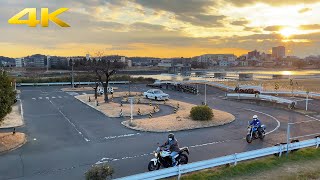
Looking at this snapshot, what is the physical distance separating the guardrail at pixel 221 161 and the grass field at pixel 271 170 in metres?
0.24

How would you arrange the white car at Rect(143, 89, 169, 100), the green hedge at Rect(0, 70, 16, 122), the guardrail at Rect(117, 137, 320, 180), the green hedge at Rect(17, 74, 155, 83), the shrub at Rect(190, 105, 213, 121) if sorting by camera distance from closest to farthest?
the guardrail at Rect(117, 137, 320, 180) → the green hedge at Rect(0, 70, 16, 122) → the shrub at Rect(190, 105, 213, 121) → the white car at Rect(143, 89, 169, 100) → the green hedge at Rect(17, 74, 155, 83)

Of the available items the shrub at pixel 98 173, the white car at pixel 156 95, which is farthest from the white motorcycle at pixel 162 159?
the white car at pixel 156 95

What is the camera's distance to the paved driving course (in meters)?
13.4

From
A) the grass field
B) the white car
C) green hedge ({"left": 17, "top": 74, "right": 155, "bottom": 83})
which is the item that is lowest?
the grass field

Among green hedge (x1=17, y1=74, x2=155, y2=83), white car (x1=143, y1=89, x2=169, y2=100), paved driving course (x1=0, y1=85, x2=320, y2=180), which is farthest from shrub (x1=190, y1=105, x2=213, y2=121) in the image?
green hedge (x1=17, y1=74, x2=155, y2=83)

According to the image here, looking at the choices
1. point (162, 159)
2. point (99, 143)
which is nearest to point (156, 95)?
point (99, 143)

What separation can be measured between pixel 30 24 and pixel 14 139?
746 centimetres

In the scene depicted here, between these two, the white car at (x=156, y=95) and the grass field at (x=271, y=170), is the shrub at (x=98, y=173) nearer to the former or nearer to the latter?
the grass field at (x=271, y=170)

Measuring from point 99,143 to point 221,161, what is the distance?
769 cm

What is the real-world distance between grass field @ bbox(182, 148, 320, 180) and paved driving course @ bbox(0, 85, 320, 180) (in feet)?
7.24

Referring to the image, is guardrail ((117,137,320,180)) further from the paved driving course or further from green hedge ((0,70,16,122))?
green hedge ((0,70,16,122))

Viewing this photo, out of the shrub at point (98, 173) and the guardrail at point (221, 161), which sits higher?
the shrub at point (98, 173)

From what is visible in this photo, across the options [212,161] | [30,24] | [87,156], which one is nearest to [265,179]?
[212,161]

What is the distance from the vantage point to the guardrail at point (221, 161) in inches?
432
